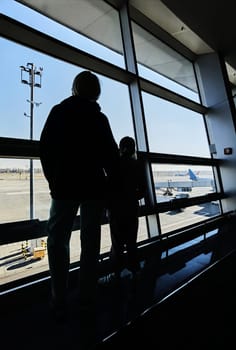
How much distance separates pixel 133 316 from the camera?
1.16 meters

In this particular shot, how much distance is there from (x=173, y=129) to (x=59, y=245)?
8.98 feet

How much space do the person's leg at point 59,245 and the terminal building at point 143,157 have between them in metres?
0.23

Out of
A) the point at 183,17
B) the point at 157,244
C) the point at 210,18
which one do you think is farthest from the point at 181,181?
the point at 210,18

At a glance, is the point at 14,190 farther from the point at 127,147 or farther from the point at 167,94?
the point at 167,94

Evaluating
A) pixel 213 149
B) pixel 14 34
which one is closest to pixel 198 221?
pixel 213 149

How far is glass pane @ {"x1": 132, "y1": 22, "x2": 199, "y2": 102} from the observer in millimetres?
3268

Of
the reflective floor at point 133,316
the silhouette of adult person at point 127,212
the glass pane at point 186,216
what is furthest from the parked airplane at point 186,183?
the reflective floor at point 133,316

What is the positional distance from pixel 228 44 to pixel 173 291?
477 centimetres

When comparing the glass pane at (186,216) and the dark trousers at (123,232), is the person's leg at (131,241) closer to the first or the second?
the dark trousers at (123,232)

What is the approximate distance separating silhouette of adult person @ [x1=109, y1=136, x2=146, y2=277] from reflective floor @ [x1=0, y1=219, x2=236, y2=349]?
0.22 m

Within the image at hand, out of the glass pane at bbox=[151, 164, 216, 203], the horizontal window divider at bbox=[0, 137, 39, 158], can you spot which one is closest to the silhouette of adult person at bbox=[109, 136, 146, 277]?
the horizontal window divider at bbox=[0, 137, 39, 158]

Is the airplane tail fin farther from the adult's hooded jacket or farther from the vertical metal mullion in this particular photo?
the adult's hooded jacket

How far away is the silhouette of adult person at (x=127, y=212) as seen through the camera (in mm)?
1486

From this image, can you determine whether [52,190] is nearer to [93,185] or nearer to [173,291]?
[93,185]
